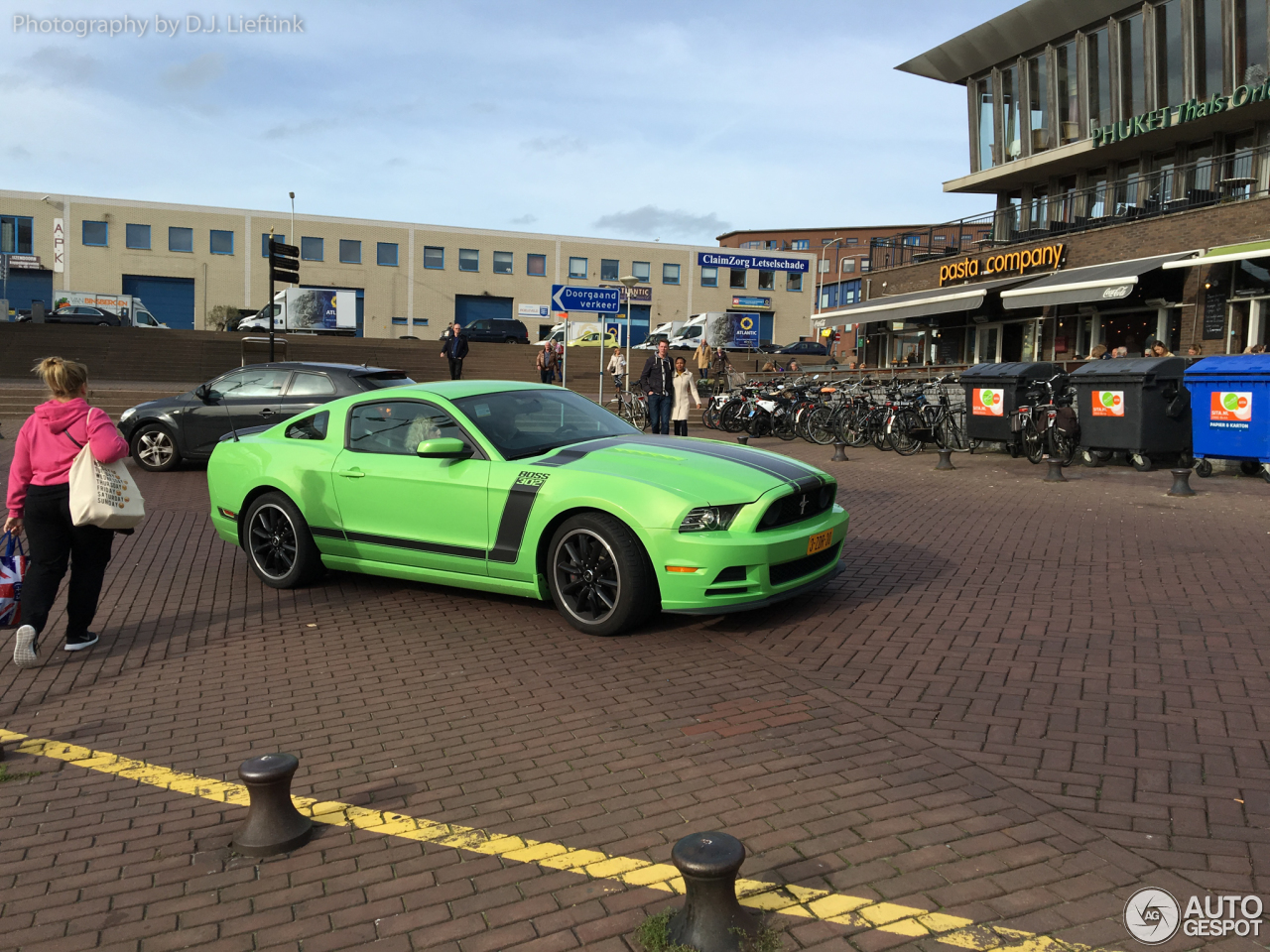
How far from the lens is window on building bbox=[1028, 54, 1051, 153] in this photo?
1211 inches

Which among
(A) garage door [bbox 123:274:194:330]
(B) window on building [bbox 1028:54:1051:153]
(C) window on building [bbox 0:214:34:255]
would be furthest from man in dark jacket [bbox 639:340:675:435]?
(C) window on building [bbox 0:214:34:255]

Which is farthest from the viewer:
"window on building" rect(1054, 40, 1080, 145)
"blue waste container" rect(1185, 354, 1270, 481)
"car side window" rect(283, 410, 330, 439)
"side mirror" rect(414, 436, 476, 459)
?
"window on building" rect(1054, 40, 1080, 145)

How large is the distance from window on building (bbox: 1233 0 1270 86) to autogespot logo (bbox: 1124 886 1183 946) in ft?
87.5

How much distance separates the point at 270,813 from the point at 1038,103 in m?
33.6

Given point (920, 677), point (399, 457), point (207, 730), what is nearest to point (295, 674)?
point (207, 730)

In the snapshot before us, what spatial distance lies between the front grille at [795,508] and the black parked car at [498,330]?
43.2 metres

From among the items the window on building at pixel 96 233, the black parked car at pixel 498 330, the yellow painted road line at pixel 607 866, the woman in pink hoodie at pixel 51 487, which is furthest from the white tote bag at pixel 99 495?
the window on building at pixel 96 233

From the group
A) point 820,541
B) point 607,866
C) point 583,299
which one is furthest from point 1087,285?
point 607,866

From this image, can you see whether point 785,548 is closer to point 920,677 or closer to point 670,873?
point 920,677

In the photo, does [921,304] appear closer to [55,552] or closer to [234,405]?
[234,405]

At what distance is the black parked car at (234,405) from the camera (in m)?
13.4

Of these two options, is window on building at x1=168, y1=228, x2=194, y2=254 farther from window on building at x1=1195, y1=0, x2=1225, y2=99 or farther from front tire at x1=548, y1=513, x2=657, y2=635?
front tire at x1=548, y1=513, x2=657, y2=635

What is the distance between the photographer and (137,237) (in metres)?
58.1

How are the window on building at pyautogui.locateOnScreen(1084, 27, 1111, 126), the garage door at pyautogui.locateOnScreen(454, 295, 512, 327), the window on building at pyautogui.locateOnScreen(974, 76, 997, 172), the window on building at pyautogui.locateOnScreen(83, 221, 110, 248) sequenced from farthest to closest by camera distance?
the garage door at pyautogui.locateOnScreen(454, 295, 512, 327) → the window on building at pyautogui.locateOnScreen(83, 221, 110, 248) → the window on building at pyautogui.locateOnScreen(974, 76, 997, 172) → the window on building at pyautogui.locateOnScreen(1084, 27, 1111, 126)
